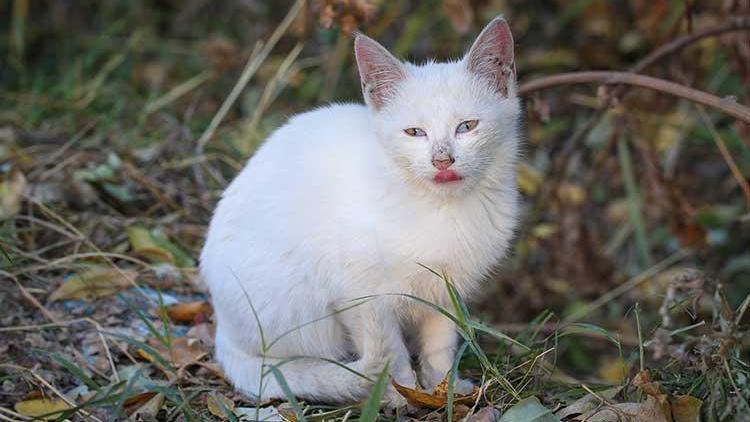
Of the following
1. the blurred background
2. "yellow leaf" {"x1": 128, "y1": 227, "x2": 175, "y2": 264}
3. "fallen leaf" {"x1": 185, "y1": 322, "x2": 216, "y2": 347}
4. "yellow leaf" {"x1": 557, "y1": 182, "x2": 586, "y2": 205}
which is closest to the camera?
"fallen leaf" {"x1": 185, "y1": 322, "x2": 216, "y2": 347}

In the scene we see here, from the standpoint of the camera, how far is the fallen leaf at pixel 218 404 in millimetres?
2491

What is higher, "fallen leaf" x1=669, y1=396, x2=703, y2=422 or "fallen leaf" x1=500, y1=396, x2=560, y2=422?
"fallen leaf" x1=669, y1=396, x2=703, y2=422

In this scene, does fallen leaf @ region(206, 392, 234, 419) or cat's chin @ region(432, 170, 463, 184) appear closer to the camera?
cat's chin @ region(432, 170, 463, 184)

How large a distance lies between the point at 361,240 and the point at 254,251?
0.32m

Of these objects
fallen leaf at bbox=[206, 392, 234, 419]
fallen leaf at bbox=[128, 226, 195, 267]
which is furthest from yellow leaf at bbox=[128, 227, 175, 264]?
fallen leaf at bbox=[206, 392, 234, 419]

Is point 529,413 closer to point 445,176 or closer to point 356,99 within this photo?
point 445,176

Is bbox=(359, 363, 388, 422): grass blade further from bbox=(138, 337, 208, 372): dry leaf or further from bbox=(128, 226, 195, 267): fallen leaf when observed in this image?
bbox=(128, 226, 195, 267): fallen leaf

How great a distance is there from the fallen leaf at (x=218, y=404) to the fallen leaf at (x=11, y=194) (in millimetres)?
1152

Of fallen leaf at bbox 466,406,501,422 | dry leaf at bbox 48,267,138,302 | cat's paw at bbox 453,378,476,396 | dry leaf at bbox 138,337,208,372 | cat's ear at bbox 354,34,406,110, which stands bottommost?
dry leaf at bbox 138,337,208,372

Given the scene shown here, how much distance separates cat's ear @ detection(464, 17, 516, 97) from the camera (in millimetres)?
2506

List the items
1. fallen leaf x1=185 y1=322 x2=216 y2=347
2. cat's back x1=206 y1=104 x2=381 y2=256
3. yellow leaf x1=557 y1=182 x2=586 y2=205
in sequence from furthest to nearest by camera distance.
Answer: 1. yellow leaf x1=557 y1=182 x2=586 y2=205
2. fallen leaf x1=185 y1=322 x2=216 y2=347
3. cat's back x1=206 y1=104 x2=381 y2=256

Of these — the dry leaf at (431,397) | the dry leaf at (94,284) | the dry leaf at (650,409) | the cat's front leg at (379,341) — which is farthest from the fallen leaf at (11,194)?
the dry leaf at (650,409)

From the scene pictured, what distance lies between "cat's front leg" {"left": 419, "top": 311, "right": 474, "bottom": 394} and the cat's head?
1.46ft

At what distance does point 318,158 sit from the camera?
2.60 metres
